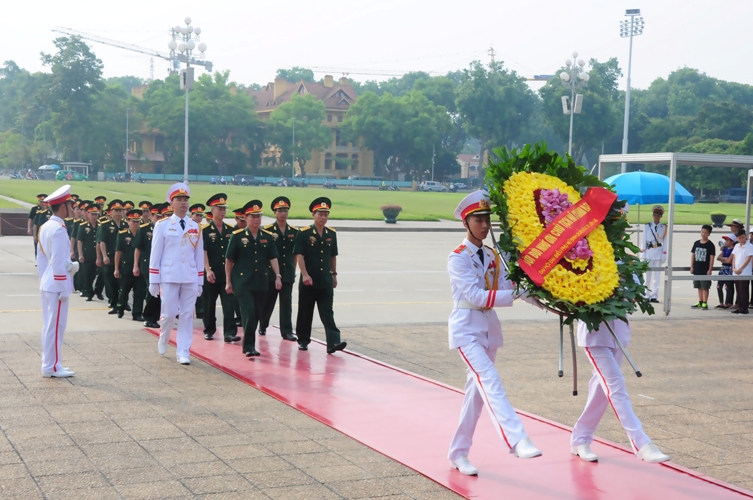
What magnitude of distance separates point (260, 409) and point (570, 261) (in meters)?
3.42

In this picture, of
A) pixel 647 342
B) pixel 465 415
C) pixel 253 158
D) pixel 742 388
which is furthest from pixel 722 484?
pixel 253 158

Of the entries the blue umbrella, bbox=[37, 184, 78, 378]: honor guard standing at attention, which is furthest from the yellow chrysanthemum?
the blue umbrella

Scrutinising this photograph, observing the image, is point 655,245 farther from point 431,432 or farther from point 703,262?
point 431,432

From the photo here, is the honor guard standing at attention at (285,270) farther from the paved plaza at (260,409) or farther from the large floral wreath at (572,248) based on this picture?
the large floral wreath at (572,248)

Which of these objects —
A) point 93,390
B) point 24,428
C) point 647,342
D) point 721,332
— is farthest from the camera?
point 721,332

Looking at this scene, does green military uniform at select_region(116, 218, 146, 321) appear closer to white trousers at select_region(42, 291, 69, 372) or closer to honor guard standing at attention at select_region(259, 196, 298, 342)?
honor guard standing at attention at select_region(259, 196, 298, 342)

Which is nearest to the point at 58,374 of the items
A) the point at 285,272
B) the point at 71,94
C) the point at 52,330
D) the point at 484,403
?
the point at 52,330

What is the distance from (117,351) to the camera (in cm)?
1050

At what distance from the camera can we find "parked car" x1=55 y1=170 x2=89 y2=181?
96688 mm

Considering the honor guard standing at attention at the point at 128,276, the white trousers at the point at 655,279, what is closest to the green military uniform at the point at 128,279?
the honor guard standing at attention at the point at 128,276

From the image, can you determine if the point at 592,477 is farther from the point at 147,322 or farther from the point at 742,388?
the point at 147,322

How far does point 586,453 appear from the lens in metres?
6.37

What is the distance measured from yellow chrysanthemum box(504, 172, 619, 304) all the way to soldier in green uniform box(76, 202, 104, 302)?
11398 millimetres

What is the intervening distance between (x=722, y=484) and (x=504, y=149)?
273cm
